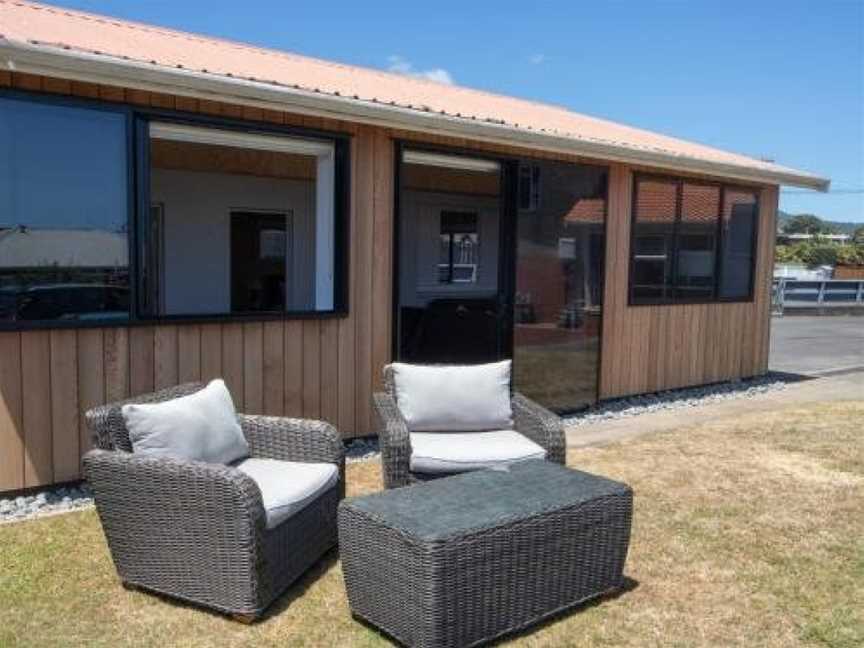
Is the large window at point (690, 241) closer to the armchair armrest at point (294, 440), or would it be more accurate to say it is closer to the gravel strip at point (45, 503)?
the armchair armrest at point (294, 440)

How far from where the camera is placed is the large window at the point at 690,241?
8.22 meters

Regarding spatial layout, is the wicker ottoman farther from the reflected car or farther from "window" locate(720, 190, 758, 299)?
"window" locate(720, 190, 758, 299)

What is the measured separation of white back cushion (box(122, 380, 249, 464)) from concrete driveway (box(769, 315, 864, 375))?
941 centimetres

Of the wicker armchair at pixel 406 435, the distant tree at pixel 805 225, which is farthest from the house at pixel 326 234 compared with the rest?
the distant tree at pixel 805 225

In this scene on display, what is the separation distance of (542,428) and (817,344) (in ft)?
41.3

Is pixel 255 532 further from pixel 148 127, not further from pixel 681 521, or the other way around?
pixel 148 127

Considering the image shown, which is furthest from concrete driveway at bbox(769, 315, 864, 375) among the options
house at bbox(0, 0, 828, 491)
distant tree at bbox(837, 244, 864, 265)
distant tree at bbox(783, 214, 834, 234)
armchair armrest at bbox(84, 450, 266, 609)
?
distant tree at bbox(783, 214, 834, 234)

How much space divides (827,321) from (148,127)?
2005 cm

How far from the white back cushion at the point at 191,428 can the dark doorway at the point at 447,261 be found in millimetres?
4729

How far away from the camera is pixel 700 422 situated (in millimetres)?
7242

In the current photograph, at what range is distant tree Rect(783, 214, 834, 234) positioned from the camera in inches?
3996

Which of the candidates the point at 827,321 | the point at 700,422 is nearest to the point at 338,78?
the point at 700,422

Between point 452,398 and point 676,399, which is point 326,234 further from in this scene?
point 676,399

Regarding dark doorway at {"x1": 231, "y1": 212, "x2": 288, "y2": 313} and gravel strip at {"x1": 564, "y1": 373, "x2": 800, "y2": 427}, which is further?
dark doorway at {"x1": 231, "y1": 212, "x2": 288, "y2": 313}
